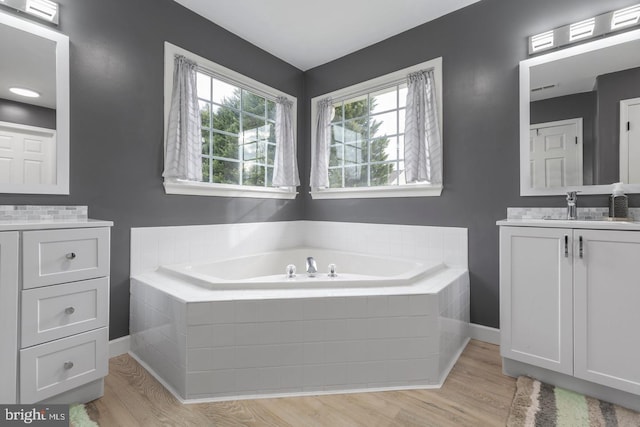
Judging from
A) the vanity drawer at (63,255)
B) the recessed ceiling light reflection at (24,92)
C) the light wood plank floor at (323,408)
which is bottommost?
→ the light wood plank floor at (323,408)

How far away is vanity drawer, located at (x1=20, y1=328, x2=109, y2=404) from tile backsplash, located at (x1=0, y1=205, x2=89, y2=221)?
2.49ft

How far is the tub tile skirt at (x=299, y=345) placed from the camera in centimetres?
152

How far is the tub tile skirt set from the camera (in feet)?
4.99

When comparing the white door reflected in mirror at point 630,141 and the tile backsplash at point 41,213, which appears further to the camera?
the white door reflected in mirror at point 630,141

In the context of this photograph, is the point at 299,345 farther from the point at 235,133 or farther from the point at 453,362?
the point at 235,133

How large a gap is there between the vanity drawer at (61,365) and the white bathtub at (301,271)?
551mm

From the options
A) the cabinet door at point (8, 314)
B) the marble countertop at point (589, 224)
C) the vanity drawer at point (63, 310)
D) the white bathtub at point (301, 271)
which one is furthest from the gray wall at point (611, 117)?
the cabinet door at point (8, 314)

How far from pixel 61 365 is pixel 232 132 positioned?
2170 millimetres

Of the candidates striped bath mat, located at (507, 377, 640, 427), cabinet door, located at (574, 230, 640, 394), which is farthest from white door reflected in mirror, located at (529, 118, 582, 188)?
striped bath mat, located at (507, 377, 640, 427)

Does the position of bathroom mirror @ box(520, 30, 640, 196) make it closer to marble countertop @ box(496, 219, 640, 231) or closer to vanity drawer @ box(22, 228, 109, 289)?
marble countertop @ box(496, 219, 640, 231)

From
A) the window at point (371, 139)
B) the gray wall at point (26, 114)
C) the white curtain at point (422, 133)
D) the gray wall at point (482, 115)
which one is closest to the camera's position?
the gray wall at point (26, 114)

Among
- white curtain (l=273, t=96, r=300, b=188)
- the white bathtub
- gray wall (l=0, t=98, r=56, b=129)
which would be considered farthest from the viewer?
white curtain (l=273, t=96, r=300, b=188)

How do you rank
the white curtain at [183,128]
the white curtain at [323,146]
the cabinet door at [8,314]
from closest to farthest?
1. the cabinet door at [8,314]
2. the white curtain at [183,128]
3. the white curtain at [323,146]

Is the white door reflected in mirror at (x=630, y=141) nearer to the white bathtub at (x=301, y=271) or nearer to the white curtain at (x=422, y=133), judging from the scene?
the white curtain at (x=422, y=133)
